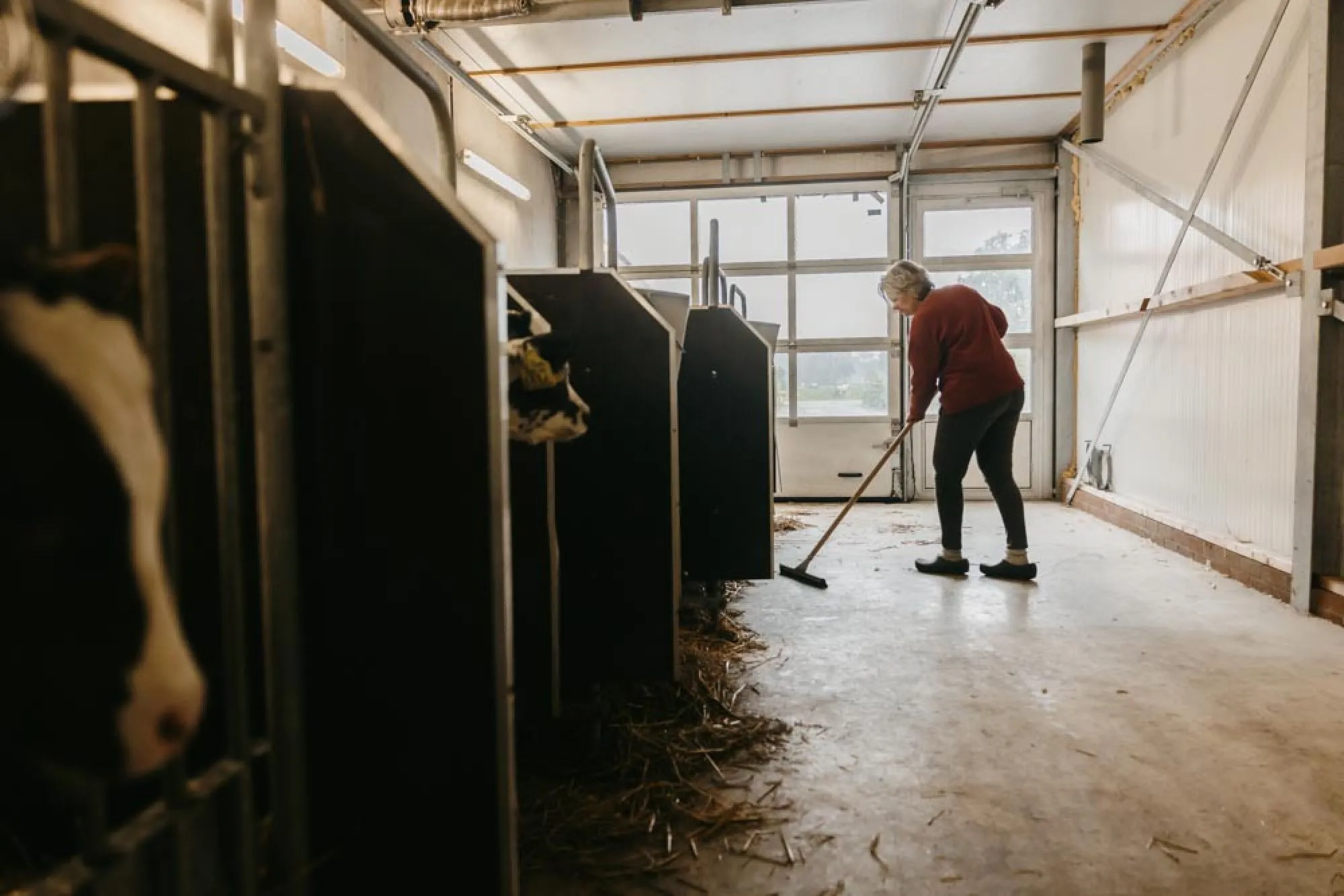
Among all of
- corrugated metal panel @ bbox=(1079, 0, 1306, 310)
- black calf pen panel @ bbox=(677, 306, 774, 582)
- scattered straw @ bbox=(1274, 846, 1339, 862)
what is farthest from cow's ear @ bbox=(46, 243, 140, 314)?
corrugated metal panel @ bbox=(1079, 0, 1306, 310)

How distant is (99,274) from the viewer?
0.64 metres

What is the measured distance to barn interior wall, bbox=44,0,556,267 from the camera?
9.72ft

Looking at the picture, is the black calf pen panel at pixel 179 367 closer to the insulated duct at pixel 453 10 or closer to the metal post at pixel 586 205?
the metal post at pixel 586 205

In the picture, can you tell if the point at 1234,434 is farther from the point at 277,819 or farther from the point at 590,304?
the point at 277,819

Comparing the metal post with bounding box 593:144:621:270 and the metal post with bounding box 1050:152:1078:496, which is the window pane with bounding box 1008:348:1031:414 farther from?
the metal post with bounding box 593:144:621:270

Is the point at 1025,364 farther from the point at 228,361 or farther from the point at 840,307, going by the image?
the point at 228,361

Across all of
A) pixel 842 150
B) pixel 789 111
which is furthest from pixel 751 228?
pixel 789 111

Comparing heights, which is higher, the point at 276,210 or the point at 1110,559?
the point at 276,210

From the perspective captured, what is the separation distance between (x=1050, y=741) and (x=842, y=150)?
5.85 m

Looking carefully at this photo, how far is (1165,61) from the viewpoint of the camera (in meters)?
4.68

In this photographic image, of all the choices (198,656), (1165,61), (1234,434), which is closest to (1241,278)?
(1234,434)

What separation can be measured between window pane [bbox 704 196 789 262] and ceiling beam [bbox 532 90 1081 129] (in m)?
1.01

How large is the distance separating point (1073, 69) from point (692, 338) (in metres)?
3.92

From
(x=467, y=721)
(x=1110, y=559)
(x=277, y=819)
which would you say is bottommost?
(x=1110, y=559)
